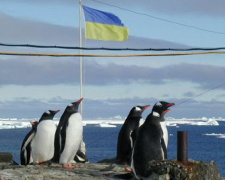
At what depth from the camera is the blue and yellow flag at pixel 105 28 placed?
25.7 metres

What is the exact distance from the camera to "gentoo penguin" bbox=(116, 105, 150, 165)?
1766 cm

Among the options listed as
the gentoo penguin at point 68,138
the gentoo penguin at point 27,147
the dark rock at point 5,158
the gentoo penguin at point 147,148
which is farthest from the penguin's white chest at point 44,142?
the gentoo penguin at point 147,148

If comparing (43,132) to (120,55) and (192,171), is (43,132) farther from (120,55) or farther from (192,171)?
(192,171)

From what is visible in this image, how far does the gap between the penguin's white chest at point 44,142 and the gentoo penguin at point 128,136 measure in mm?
2250

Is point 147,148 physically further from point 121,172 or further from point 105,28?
point 105,28

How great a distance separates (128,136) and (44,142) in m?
2.75

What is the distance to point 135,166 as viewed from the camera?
1508cm

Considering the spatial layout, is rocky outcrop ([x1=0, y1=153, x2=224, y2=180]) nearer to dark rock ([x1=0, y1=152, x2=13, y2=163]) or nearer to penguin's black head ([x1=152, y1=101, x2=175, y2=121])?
penguin's black head ([x1=152, y1=101, x2=175, y2=121])

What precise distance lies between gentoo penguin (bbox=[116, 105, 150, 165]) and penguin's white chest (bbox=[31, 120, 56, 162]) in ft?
7.38

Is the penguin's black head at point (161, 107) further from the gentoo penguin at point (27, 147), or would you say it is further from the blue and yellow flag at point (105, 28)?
the blue and yellow flag at point (105, 28)

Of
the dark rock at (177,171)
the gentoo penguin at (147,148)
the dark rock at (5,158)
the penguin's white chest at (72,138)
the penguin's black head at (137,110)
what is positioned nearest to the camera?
the dark rock at (177,171)

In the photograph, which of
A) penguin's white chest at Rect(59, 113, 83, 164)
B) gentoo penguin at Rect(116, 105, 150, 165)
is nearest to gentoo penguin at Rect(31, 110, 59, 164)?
penguin's white chest at Rect(59, 113, 83, 164)

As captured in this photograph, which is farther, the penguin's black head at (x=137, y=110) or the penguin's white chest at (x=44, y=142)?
the penguin's white chest at (x=44, y=142)

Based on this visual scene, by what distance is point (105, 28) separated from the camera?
85.5 feet
